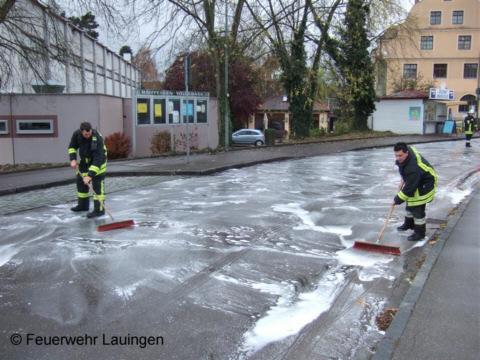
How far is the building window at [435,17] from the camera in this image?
57.5 metres

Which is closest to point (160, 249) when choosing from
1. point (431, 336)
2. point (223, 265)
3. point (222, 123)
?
point (223, 265)

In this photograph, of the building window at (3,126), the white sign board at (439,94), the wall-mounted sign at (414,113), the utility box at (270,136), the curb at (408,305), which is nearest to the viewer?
the curb at (408,305)

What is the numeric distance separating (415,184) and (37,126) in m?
14.7

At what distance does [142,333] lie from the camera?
12.7 feet

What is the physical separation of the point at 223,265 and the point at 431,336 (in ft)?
8.10

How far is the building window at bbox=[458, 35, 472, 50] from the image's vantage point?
2243 inches

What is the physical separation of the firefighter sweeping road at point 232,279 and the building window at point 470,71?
177 feet

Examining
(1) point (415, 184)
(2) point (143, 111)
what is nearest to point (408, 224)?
(1) point (415, 184)

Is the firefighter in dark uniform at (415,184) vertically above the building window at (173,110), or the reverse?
the building window at (173,110)

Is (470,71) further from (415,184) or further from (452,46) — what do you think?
(415,184)

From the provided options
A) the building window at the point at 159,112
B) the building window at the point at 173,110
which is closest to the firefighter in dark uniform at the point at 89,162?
the building window at the point at 159,112

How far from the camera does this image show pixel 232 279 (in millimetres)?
5078

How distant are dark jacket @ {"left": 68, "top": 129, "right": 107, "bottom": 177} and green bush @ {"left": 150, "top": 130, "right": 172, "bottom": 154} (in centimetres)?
1038

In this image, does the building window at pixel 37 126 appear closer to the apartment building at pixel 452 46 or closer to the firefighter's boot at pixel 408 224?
the firefighter's boot at pixel 408 224
